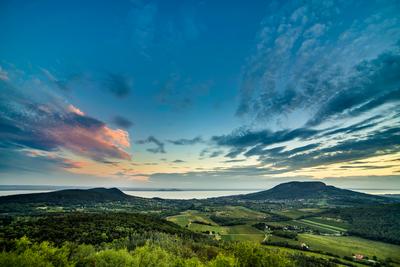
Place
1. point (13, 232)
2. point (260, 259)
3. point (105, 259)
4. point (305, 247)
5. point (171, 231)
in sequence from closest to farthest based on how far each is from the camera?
point (260, 259)
point (105, 259)
point (13, 232)
point (305, 247)
point (171, 231)

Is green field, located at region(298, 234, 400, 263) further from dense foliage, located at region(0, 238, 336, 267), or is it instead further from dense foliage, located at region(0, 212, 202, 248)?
dense foliage, located at region(0, 238, 336, 267)

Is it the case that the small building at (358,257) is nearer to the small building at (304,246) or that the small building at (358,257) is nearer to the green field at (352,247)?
the green field at (352,247)

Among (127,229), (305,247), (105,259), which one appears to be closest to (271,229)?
(305,247)

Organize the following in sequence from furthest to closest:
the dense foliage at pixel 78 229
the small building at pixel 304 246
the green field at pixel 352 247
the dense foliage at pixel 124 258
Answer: the small building at pixel 304 246
the green field at pixel 352 247
the dense foliage at pixel 78 229
the dense foliage at pixel 124 258

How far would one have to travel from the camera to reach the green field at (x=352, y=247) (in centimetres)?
12950

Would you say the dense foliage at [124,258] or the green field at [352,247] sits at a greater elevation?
the dense foliage at [124,258]

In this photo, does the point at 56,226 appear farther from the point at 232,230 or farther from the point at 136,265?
the point at 232,230

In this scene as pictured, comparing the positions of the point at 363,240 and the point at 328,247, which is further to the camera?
the point at 363,240

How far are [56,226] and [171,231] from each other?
76.5 meters

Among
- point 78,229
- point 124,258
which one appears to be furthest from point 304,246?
point 78,229

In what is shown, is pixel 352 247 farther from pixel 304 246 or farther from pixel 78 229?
pixel 78 229

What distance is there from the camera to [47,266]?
4556cm

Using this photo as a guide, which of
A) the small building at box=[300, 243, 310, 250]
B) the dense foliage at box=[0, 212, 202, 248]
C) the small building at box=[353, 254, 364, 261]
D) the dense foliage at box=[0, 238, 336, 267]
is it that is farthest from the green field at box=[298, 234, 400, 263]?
the dense foliage at box=[0, 238, 336, 267]

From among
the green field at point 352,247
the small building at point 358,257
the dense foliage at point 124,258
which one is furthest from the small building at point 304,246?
the dense foliage at point 124,258
